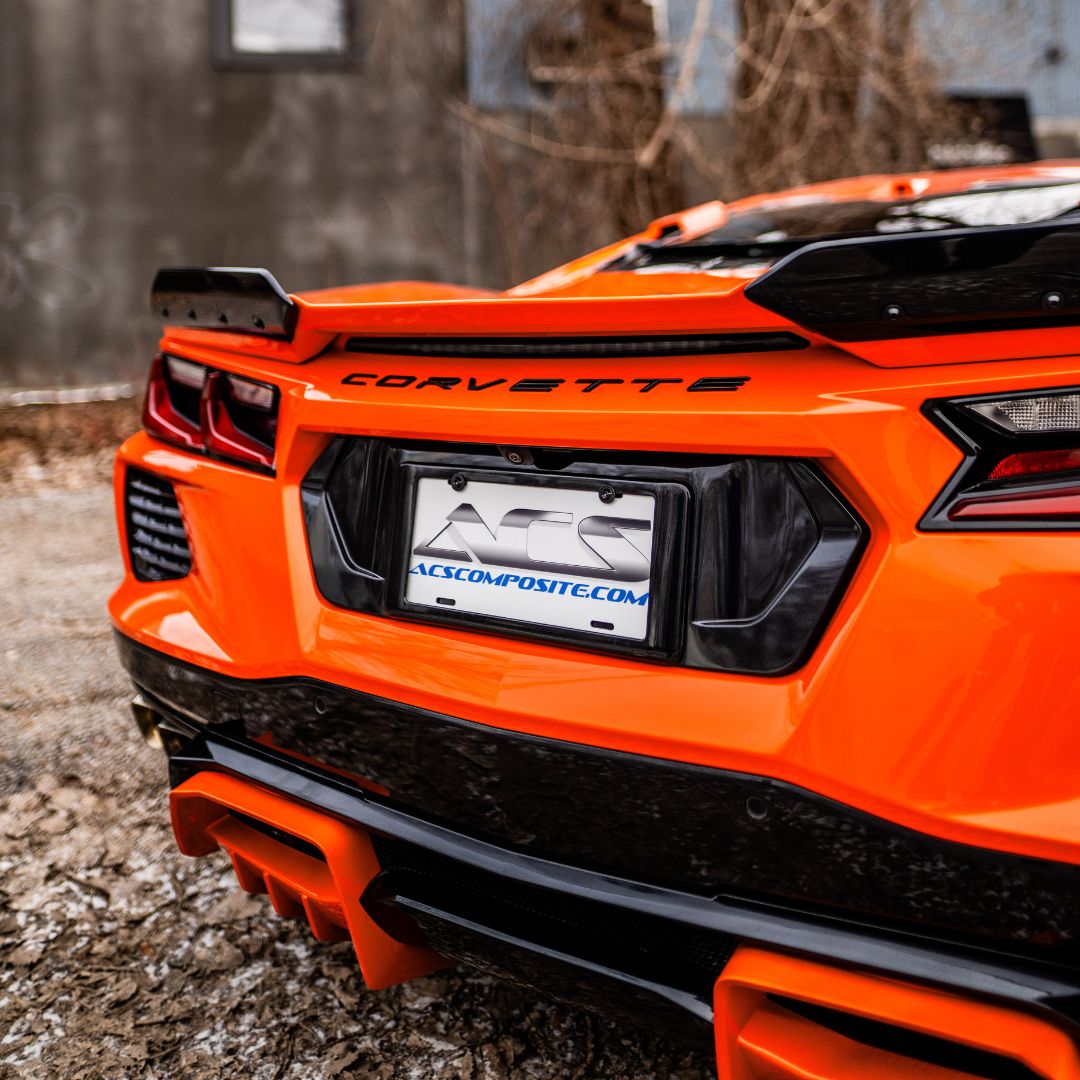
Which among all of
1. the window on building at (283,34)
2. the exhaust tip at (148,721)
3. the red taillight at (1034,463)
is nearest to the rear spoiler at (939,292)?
the red taillight at (1034,463)

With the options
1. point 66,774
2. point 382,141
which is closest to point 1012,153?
point 382,141

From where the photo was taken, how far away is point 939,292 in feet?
3.73

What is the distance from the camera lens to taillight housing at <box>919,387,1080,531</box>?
43.8 inches

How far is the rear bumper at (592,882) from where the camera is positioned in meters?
1.13

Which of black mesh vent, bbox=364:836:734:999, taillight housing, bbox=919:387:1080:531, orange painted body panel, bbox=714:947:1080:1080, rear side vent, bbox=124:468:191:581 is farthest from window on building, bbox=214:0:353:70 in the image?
orange painted body panel, bbox=714:947:1080:1080

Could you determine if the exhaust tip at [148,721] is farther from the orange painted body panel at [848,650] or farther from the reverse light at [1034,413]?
the reverse light at [1034,413]

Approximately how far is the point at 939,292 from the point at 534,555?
603 mm

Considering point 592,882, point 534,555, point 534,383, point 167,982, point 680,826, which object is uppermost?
point 534,383

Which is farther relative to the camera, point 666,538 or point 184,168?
point 184,168

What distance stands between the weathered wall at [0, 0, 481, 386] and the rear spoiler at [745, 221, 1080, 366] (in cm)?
862

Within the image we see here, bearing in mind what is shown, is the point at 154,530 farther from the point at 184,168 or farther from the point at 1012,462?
the point at 184,168

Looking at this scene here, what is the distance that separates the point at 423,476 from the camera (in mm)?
1538

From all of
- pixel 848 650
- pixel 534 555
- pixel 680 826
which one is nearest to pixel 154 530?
pixel 534 555

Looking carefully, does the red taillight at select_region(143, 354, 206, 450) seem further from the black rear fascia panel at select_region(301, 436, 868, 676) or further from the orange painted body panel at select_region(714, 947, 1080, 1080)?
the orange painted body panel at select_region(714, 947, 1080, 1080)
